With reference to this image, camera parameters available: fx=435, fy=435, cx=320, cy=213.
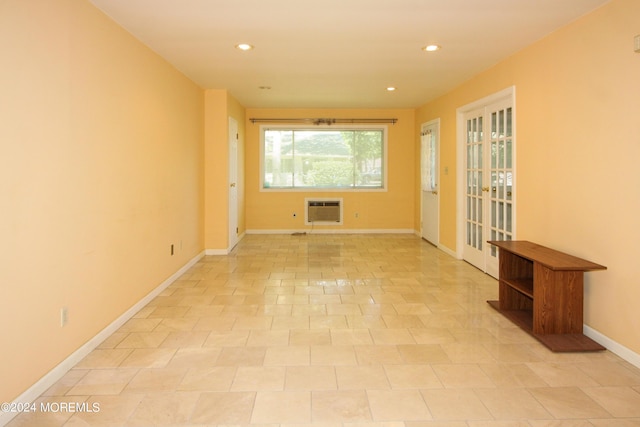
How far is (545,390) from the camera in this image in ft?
7.81

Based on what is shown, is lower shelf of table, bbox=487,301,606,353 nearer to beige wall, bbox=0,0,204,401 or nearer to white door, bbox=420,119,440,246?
beige wall, bbox=0,0,204,401

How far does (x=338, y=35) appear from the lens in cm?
376

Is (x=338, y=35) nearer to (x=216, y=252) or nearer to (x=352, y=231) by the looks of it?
(x=216, y=252)

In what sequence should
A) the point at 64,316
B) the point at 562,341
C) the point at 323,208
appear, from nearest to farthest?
1. the point at 64,316
2. the point at 562,341
3. the point at 323,208

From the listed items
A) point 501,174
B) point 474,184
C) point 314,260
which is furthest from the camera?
point 314,260

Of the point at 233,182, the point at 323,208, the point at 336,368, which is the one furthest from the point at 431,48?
the point at 323,208

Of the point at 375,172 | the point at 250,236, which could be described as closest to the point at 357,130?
the point at 375,172

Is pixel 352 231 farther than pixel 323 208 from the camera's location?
Yes

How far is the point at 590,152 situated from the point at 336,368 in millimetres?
2369

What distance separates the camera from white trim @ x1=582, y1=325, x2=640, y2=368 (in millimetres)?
2727

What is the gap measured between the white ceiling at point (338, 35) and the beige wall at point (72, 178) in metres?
0.47

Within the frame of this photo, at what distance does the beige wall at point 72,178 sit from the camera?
7.03ft

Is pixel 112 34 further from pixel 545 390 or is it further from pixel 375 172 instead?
pixel 375 172

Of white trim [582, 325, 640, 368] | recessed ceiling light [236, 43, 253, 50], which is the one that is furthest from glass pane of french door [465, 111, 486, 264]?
recessed ceiling light [236, 43, 253, 50]
